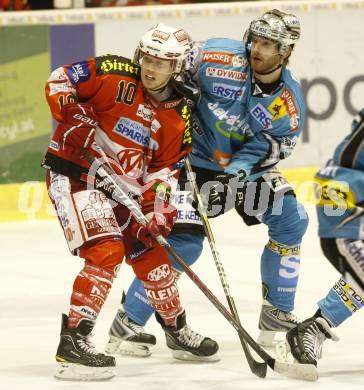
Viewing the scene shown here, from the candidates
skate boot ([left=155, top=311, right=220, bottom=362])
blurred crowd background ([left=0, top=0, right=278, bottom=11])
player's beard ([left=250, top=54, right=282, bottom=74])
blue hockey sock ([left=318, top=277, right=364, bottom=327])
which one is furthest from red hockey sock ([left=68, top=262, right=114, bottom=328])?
blurred crowd background ([left=0, top=0, right=278, bottom=11])

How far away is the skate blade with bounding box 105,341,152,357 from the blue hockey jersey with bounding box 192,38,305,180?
731mm

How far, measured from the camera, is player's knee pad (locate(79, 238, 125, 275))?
4.39 meters

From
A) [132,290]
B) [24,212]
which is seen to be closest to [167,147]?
[132,290]

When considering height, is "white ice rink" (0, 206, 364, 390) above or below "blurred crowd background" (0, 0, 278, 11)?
below

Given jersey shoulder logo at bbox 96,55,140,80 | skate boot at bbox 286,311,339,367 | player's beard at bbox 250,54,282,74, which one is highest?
jersey shoulder logo at bbox 96,55,140,80

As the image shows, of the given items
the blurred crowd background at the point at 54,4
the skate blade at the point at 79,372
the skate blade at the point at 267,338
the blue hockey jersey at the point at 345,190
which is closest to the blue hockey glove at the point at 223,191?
the skate blade at the point at 267,338

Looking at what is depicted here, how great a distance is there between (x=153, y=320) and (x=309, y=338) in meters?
1.14

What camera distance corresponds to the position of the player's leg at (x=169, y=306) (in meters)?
4.64

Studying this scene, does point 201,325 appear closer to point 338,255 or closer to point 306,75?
point 338,255

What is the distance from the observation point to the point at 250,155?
5.05m

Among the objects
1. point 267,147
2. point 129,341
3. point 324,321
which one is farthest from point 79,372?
point 267,147

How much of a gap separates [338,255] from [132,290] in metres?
1.04

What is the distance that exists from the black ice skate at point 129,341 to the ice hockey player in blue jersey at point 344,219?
2.14 feet

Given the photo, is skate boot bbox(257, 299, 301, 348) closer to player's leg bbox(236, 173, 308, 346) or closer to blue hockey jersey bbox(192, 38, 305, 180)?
player's leg bbox(236, 173, 308, 346)
